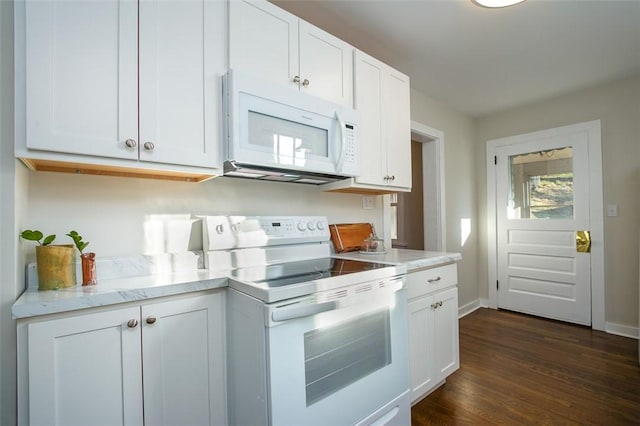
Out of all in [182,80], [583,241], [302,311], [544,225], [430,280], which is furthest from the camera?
[544,225]

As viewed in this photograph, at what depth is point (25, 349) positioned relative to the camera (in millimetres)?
962

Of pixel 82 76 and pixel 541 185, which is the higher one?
pixel 82 76

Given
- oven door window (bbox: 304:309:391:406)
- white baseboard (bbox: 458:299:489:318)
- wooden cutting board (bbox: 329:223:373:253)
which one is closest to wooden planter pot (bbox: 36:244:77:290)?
oven door window (bbox: 304:309:391:406)

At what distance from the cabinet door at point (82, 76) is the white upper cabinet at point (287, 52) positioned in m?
0.45

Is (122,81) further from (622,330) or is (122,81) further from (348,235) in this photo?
(622,330)

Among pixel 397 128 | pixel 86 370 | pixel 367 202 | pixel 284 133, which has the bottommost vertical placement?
pixel 86 370

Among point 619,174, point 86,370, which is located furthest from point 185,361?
point 619,174

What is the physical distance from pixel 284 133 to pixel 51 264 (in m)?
1.08

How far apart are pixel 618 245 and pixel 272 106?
3517mm

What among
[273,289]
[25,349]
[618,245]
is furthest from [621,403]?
[25,349]

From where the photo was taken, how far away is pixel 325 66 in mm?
1836

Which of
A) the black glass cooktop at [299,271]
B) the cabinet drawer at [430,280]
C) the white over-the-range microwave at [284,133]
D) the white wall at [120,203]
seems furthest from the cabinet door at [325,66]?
the cabinet drawer at [430,280]

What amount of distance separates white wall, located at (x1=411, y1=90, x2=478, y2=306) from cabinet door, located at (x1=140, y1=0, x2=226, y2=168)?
223 cm

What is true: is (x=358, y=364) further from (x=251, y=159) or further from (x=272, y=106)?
(x=272, y=106)
